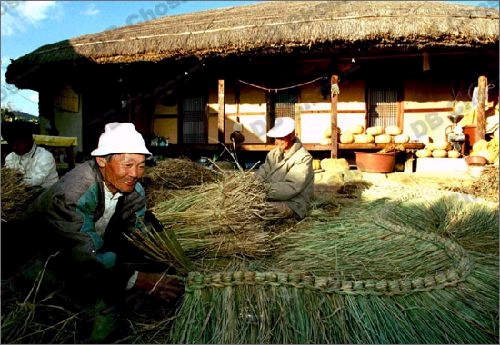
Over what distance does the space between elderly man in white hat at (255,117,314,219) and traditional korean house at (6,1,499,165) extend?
3852 mm

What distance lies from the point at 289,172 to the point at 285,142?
0.32 meters

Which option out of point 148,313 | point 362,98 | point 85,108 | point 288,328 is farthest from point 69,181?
point 85,108

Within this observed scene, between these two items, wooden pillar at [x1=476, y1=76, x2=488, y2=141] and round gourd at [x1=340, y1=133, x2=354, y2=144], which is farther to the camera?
round gourd at [x1=340, y1=133, x2=354, y2=144]

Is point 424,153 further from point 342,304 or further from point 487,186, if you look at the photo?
point 342,304

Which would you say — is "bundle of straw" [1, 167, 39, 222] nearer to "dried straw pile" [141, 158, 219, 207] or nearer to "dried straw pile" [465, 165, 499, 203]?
"dried straw pile" [141, 158, 219, 207]

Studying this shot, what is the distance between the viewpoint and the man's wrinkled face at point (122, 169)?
1.96 m

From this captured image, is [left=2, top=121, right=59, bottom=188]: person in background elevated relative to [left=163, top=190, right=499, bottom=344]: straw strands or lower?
elevated

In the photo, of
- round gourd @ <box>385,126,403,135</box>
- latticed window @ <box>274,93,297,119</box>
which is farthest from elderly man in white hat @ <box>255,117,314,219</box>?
latticed window @ <box>274,93,297,119</box>

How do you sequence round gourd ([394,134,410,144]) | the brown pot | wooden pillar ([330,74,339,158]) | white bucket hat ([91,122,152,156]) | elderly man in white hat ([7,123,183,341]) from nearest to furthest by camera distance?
elderly man in white hat ([7,123,183,341]) → white bucket hat ([91,122,152,156]) → the brown pot → wooden pillar ([330,74,339,158]) → round gourd ([394,134,410,144])

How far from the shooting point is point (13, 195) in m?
2.30

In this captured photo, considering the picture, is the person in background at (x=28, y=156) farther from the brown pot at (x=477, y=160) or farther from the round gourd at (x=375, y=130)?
the round gourd at (x=375, y=130)

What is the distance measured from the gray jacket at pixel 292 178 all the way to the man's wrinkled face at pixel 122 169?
1308 millimetres

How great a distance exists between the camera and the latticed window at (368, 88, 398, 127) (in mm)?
8719

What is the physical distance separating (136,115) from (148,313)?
834 centimetres
